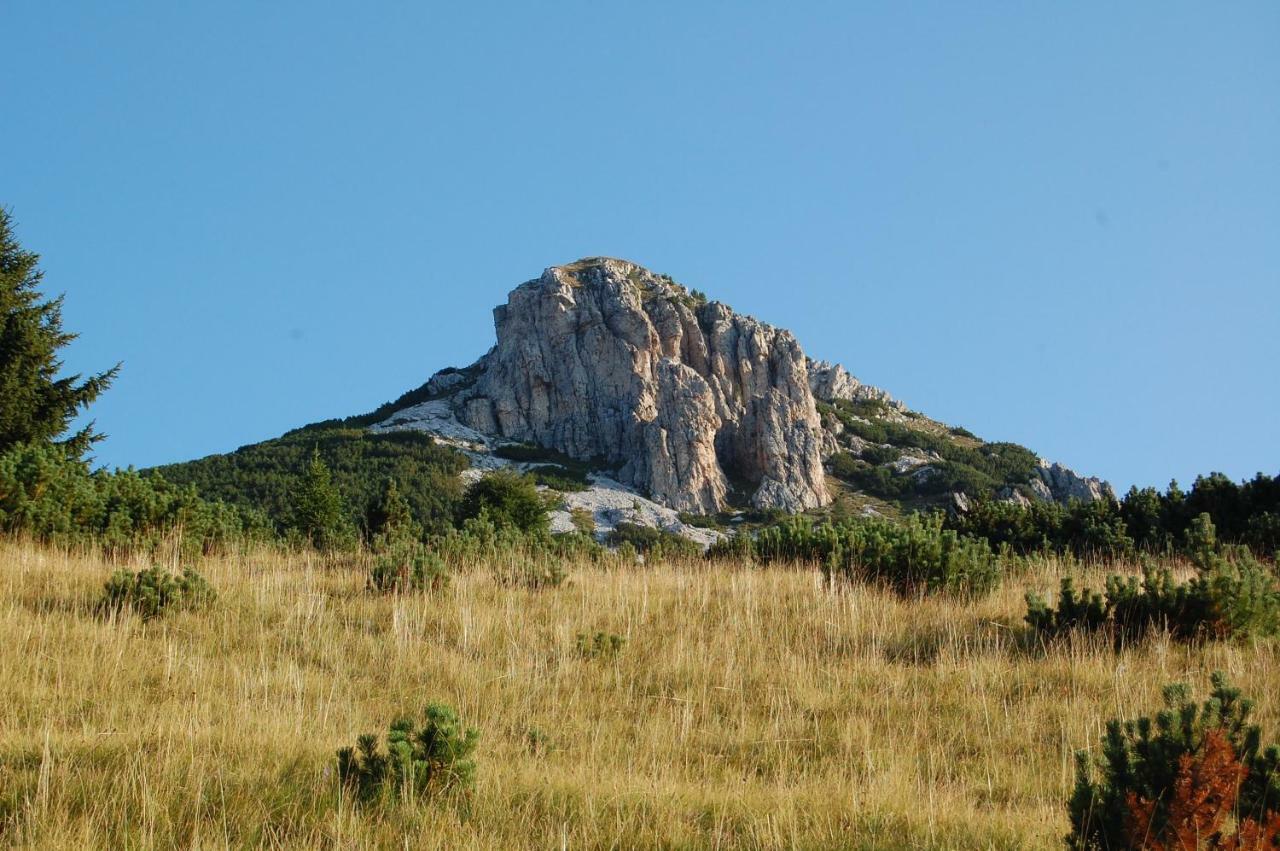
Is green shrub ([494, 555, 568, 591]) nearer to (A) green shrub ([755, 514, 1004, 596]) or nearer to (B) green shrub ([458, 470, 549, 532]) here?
(A) green shrub ([755, 514, 1004, 596])

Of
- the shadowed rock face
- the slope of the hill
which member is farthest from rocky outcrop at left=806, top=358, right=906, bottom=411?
the shadowed rock face

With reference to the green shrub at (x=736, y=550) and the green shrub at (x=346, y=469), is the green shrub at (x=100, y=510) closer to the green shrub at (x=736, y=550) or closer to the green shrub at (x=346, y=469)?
the green shrub at (x=736, y=550)

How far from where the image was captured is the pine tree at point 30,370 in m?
18.7

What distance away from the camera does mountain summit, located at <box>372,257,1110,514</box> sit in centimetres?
11681

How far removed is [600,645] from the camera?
689cm

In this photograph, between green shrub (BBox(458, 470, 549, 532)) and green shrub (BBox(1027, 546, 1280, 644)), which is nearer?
green shrub (BBox(1027, 546, 1280, 644))

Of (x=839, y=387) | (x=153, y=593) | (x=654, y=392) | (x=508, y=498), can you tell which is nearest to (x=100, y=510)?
(x=153, y=593)

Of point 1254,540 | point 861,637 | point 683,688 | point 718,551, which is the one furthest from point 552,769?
point 1254,540

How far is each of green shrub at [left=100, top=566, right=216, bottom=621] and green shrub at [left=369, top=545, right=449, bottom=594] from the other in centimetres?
161

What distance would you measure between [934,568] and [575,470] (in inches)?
4393

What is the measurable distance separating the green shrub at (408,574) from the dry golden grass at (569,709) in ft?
0.73

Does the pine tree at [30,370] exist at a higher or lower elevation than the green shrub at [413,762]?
higher

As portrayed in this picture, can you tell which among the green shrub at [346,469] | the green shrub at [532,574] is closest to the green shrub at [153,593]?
the green shrub at [532,574]

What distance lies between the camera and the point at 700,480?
11500 centimetres
